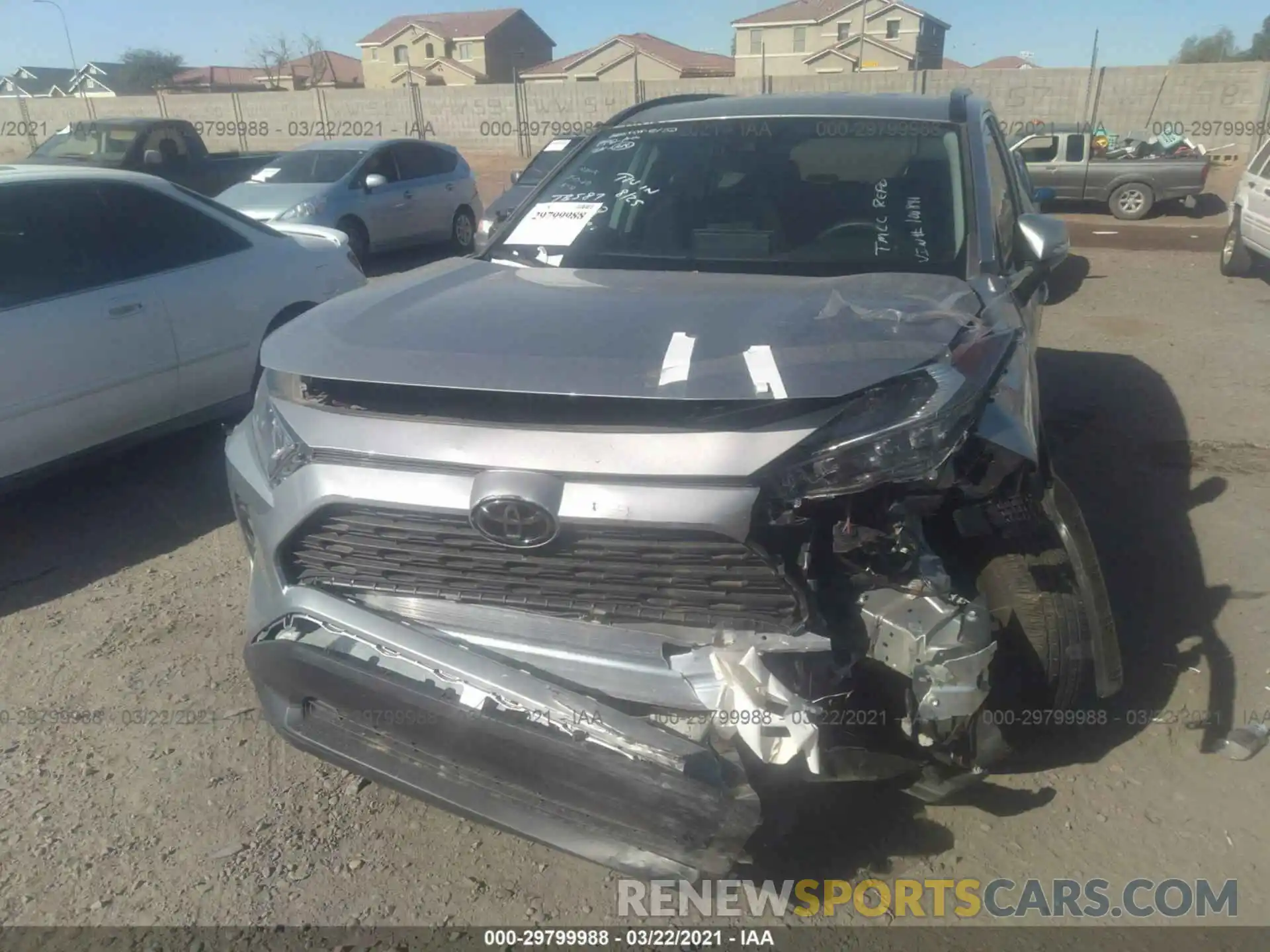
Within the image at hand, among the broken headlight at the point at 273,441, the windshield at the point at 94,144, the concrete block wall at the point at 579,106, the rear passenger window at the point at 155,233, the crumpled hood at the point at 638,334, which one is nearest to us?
the crumpled hood at the point at 638,334

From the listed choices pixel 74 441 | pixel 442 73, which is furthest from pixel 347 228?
pixel 442 73

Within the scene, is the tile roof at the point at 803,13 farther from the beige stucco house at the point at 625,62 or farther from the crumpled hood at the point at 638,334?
the crumpled hood at the point at 638,334

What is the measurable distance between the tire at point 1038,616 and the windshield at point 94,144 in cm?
1543

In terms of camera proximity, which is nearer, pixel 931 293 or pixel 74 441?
pixel 931 293

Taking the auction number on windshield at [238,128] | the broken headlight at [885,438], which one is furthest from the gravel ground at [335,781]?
the auction number on windshield at [238,128]

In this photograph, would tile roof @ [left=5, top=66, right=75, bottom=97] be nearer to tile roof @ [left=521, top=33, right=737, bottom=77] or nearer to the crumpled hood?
tile roof @ [left=521, top=33, right=737, bottom=77]

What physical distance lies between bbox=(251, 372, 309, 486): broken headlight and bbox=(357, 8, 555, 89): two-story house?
217ft

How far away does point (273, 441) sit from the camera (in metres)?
2.49

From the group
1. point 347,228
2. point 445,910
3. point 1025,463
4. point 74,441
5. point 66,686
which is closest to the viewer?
point 1025,463

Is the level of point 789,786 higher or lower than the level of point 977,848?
higher

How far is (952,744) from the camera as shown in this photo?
7.55 ft

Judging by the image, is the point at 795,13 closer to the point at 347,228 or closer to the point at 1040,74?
the point at 1040,74

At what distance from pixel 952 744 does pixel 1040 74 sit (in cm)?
2371

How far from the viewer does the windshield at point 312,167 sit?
11406 mm
